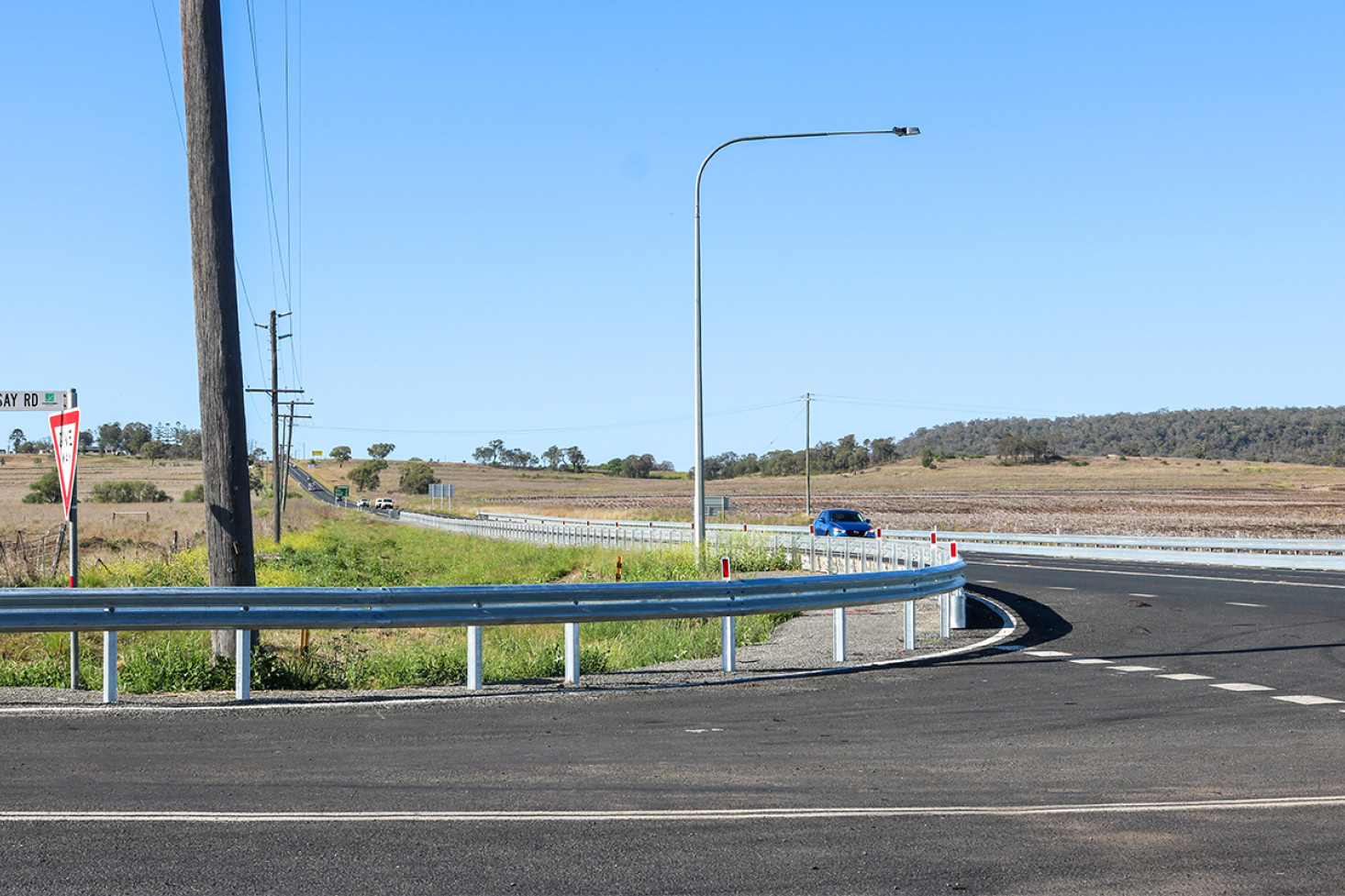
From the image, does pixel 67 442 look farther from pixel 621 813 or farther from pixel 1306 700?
pixel 1306 700

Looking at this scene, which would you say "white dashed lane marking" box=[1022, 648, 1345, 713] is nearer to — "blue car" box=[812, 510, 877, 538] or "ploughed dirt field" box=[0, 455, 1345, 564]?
"ploughed dirt field" box=[0, 455, 1345, 564]

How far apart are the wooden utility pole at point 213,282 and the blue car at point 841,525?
36.6 meters

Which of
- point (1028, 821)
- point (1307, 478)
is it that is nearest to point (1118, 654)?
point (1028, 821)

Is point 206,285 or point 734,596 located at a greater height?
point 206,285

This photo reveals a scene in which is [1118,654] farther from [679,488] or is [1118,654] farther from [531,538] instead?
[679,488]

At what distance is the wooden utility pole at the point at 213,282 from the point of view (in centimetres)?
1210

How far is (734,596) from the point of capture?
41.4 ft

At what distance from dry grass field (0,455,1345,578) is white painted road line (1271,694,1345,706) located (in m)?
24.8

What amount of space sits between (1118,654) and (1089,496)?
99966 mm

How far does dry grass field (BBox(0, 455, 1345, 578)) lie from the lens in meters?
53.4

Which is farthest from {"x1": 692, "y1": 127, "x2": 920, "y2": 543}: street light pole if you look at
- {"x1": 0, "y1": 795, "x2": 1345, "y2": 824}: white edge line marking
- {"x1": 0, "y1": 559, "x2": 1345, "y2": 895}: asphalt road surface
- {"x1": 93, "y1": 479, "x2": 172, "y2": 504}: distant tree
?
{"x1": 93, "y1": 479, "x2": 172, "y2": 504}: distant tree

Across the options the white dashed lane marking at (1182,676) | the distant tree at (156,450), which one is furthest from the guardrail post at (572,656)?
the distant tree at (156,450)

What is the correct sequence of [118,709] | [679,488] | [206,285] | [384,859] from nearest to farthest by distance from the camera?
[384,859], [118,709], [206,285], [679,488]

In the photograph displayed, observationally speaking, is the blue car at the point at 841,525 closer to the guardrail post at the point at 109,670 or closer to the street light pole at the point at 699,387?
the street light pole at the point at 699,387
